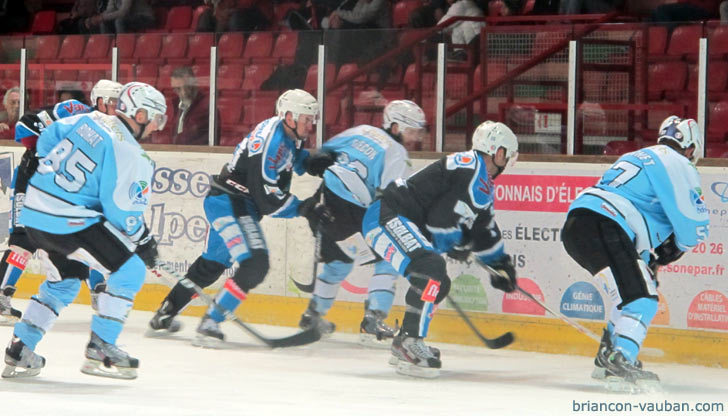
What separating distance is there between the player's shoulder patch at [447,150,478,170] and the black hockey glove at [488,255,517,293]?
1.86 ft

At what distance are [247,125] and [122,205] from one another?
278 centimetres

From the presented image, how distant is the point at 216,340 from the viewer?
271 inches

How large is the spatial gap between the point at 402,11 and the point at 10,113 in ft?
9.74

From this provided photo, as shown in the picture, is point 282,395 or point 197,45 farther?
point 197,45

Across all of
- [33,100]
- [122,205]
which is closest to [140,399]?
[122,205]

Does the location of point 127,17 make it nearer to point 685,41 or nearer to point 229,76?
point 229,76

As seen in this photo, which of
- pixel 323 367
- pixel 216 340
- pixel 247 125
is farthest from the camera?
pixel 247 125

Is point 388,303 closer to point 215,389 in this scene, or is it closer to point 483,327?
point 483,327

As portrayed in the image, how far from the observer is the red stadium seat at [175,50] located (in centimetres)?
841

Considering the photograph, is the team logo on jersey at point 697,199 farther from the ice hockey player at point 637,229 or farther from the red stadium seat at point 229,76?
the red stadium seat at point 229,76

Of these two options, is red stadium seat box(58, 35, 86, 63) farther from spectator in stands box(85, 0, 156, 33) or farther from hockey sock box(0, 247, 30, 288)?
spectator in stands box(85, 0, 156, 33)

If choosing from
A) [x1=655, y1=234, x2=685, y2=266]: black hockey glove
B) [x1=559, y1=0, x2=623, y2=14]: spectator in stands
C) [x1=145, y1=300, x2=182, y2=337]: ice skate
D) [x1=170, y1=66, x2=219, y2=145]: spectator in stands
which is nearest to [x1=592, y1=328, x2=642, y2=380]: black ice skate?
[x1=655, y1=234, x2=685, y2=266]: black hockey glove

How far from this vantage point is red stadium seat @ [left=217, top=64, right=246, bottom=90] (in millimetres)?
8188

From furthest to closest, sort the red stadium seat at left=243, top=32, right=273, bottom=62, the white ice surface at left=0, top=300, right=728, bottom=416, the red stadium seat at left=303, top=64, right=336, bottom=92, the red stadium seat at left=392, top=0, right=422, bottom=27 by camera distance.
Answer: the red stadium seat at left=392, top=0, right=422, bottom=27 → the red stadium seat at left=243, top=32, right=273, bottom=62 → the red stadium seat at left=303, top=64, right=336, bottom=92 → the white ice surface at left=0, top=300, right=728, bottom=416
